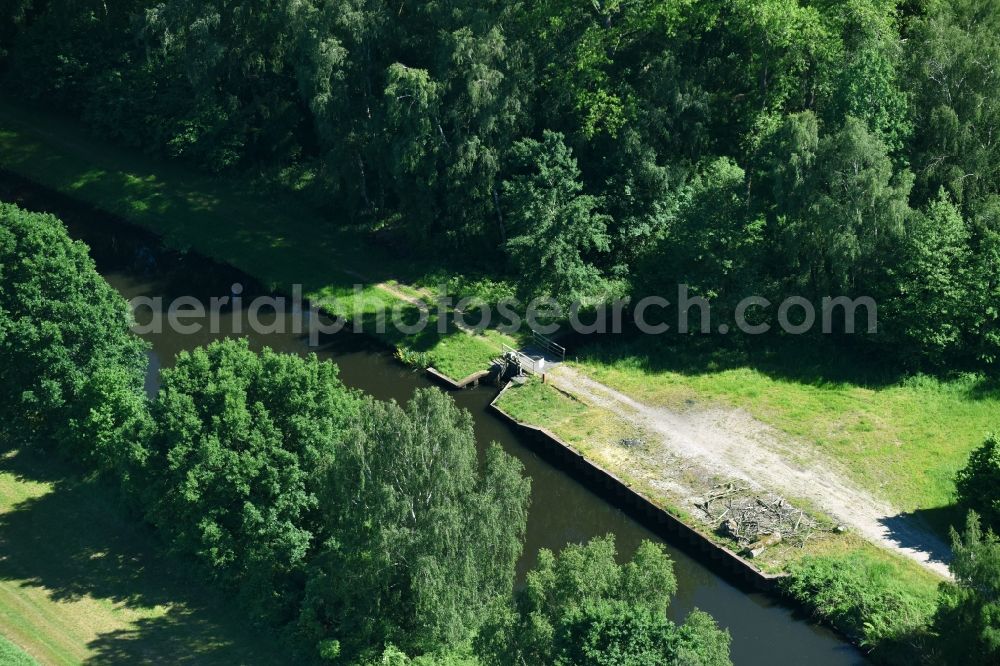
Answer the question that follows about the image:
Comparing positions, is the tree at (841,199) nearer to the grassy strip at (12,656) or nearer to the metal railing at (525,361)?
the metal railing at (525,361)

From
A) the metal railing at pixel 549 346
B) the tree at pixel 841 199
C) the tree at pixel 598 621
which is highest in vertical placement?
the tree at pixel 841 199

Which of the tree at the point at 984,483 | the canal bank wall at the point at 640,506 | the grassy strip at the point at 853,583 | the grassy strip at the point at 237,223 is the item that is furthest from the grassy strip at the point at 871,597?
the grassy strip at the point at 237,223

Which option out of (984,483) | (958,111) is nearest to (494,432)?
(984,483)

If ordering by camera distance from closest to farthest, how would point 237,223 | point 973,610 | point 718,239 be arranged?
point 973,610, point 718,239, point 237,223

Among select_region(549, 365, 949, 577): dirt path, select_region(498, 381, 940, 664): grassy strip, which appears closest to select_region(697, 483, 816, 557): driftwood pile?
select_region(498, 381, 940, 664): grassy strip

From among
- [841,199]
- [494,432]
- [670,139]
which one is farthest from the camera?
[670,139]

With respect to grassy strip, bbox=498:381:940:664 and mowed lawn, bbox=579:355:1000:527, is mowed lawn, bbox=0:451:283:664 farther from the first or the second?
mowed lawn, bbox=579:355:1000:527

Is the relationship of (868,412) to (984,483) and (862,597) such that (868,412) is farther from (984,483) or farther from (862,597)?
(862,597)
